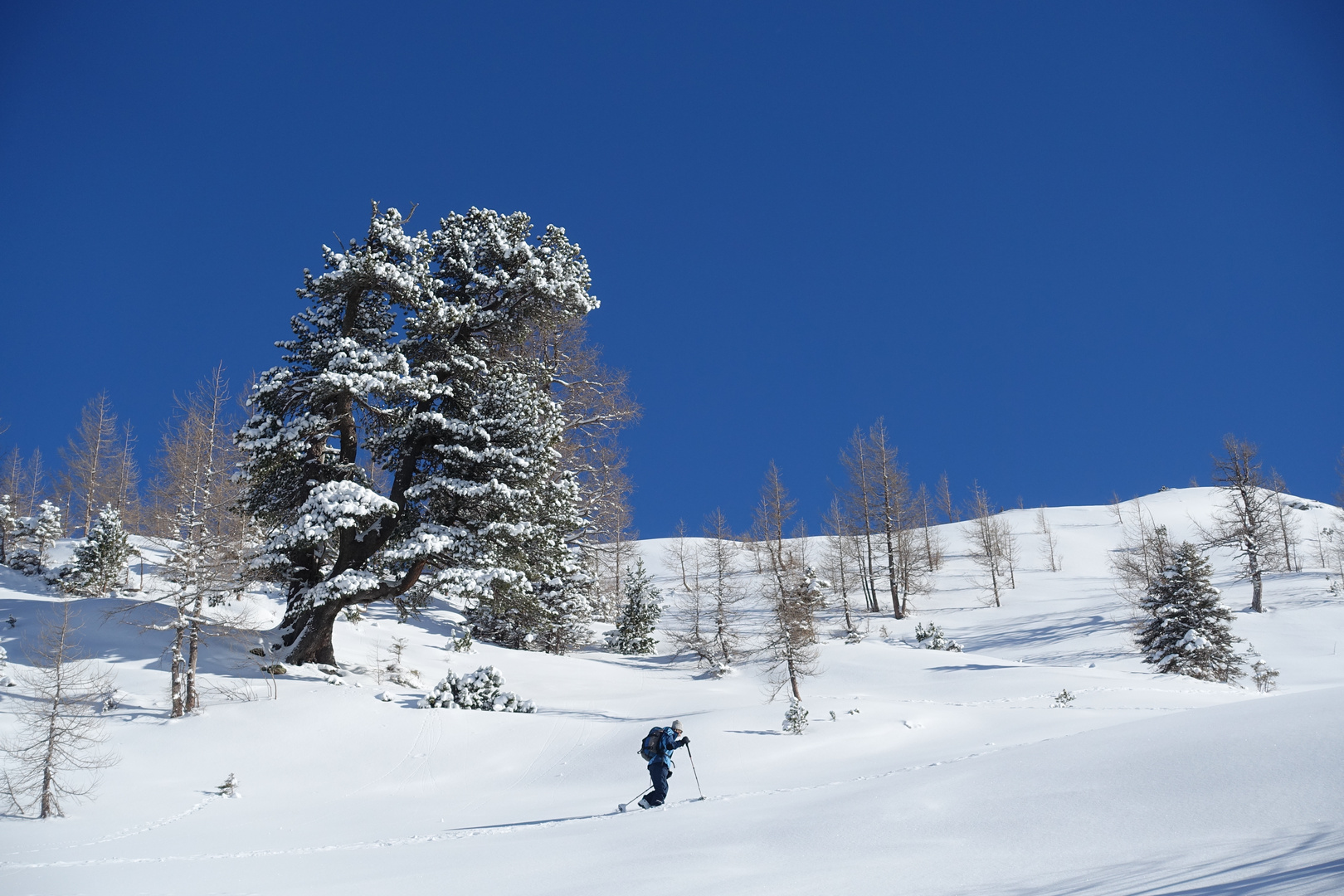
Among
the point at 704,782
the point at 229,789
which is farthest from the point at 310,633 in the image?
the point at 704,782

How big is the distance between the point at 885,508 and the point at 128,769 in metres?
33.9

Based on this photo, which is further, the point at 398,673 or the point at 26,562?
the point at 26,562

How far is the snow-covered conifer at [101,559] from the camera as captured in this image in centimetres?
2358

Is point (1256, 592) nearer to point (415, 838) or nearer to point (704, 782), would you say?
point (704, 782)

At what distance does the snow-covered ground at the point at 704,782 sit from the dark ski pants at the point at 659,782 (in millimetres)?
217

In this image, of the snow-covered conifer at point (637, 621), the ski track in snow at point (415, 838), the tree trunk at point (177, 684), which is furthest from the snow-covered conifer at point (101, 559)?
the ski track in snow at point (415, 838)

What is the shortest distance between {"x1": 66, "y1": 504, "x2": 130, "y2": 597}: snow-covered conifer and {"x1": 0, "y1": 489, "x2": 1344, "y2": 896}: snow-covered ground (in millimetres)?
1556

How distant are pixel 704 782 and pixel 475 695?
634 cm

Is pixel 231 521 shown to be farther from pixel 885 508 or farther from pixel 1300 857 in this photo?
pixel 885 508

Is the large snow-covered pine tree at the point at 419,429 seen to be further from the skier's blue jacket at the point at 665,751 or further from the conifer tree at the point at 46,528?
the conifer tree at the point at 46,528

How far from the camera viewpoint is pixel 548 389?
20.7 metres

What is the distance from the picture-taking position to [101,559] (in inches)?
949

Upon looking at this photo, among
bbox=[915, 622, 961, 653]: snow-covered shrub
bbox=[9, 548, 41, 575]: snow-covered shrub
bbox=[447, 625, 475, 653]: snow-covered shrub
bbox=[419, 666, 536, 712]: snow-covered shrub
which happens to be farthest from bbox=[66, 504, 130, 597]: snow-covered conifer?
bbox=[915, 622, 961, 653]: snow-covered shrub

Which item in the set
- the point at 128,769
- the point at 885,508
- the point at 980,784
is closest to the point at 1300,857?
the point at 980,784
